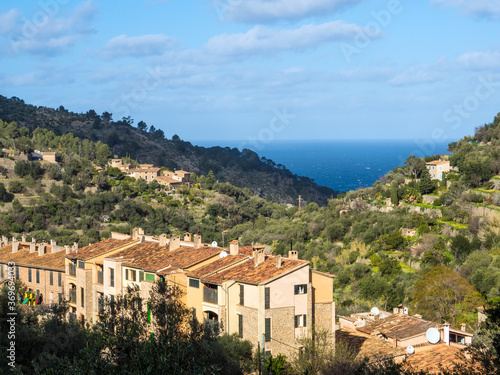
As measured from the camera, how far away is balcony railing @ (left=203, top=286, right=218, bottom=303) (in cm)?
2103

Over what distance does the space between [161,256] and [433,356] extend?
34.4 feet

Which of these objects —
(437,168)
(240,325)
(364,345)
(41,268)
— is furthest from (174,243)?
(437,168)

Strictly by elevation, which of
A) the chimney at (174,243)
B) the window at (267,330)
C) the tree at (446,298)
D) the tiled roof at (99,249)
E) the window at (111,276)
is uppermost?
the chimney at (174,243)

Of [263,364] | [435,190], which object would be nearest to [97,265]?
[263,364]

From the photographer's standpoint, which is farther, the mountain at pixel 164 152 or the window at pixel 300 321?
the mountain at pixel 164 152

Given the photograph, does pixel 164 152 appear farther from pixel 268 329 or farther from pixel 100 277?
pixel 268 329

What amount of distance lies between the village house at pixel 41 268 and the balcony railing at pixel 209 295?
33.9 ft

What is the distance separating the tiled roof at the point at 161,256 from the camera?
23.6 metres

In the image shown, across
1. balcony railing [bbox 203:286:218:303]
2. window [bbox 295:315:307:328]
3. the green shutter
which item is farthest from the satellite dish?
balcony railing [bbox 203:286:218:303]

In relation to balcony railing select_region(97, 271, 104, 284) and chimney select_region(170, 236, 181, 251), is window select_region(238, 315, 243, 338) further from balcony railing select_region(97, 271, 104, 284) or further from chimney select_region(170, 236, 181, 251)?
balcony railing select_region(97, 271, 104, 284)

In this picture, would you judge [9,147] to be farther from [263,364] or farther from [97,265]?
[263,364]

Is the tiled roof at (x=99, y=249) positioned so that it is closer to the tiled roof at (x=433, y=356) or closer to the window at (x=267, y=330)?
the window at (x=267, y=330)

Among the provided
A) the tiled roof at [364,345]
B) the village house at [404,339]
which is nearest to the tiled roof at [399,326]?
the village house at [404,339]

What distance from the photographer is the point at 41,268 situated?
104 ft
